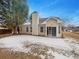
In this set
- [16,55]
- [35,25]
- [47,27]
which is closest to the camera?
[16,55]

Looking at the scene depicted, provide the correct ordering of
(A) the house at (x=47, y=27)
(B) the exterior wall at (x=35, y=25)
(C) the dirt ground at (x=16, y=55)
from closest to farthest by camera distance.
Result: (C) the dirt ground at (x=16, y=55) → (A) the house at (x=47, y=27) → (B) the exterior wall at (x=35, y=25)

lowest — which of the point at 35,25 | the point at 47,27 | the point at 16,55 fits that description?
the point at 16,55

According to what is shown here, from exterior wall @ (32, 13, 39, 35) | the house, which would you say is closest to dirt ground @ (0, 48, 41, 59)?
the house

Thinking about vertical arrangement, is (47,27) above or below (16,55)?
above

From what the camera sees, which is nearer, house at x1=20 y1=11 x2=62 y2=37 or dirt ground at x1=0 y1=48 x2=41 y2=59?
dirt ground at x1=0 y1=48 x2=41 y2=59

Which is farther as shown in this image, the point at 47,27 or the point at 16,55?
the point at 47,27

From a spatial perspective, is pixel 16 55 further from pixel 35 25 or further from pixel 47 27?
pixel 35 25

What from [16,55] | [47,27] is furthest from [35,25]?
[16,55]

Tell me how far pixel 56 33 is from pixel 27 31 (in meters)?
7.89

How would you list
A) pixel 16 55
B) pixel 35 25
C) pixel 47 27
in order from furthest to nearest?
pixel 35 25 < pixel 47 27 < pixel 16 55

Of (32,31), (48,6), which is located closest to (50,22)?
(32,31)

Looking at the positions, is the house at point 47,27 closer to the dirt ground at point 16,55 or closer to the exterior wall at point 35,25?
the exterior wall at point 35,25

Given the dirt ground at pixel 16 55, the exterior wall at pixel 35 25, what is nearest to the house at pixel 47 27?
the exterior wall at pixel 35 25

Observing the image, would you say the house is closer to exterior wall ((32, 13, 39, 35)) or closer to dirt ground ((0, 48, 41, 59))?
exterior wall ((32, 13, 39, 35))
